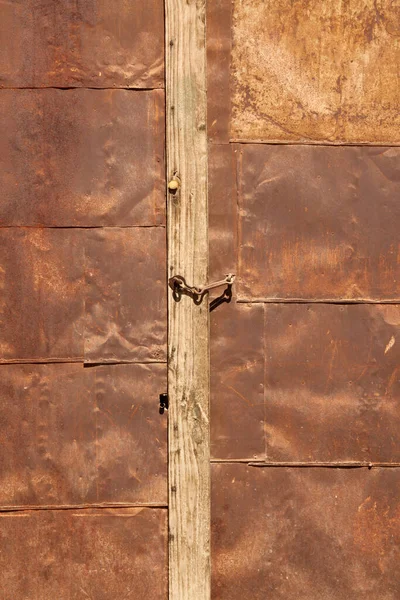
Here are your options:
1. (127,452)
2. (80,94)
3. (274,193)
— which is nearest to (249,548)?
(127,452)

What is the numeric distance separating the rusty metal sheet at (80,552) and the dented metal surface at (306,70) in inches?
62.4

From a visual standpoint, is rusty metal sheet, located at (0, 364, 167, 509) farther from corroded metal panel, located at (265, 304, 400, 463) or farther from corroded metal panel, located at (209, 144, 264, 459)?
corroded metal panel, located at (265, 304, 400, 463)

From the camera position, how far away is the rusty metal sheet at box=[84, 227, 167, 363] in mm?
2236

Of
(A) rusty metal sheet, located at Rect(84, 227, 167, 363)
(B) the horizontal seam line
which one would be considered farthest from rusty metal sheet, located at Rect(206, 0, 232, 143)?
(B) the horizontal seam line

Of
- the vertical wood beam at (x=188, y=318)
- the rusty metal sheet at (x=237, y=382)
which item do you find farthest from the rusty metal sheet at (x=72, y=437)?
the rusty metal sheet at (x=237, y=382)

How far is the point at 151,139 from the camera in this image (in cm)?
224

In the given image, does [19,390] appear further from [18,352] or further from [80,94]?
[80,94]

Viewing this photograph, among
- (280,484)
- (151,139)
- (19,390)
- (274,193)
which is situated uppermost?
(151,139)

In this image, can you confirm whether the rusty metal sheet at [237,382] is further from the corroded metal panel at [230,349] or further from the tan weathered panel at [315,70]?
the tan weathered panel at [315,70]

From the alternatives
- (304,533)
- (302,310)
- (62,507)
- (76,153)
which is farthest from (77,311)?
(304,533)

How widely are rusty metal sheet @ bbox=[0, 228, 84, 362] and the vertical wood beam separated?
39 centimetres

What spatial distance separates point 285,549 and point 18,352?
1.31m

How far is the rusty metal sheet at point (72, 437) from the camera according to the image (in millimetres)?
2225

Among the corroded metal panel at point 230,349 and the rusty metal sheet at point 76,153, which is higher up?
the rusty metal sheet at point 76,153
